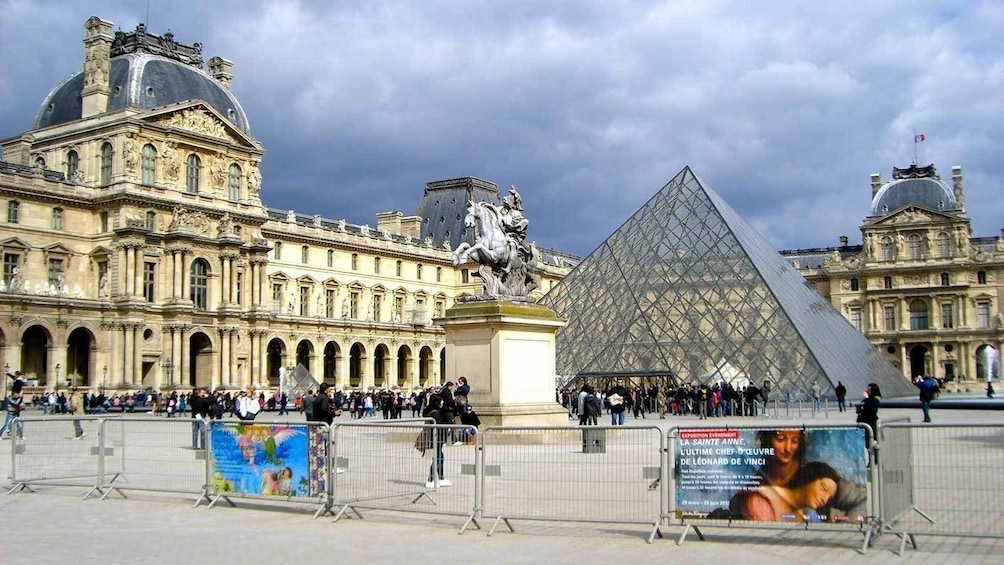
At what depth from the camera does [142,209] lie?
4716cm

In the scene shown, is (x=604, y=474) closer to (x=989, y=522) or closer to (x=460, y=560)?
(x=460, y=560)

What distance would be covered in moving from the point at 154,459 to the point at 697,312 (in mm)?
26012

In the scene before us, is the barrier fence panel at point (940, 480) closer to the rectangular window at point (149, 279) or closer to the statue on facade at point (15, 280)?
the statue on facade at point (15, 280)

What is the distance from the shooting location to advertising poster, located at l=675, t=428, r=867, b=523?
8.09 m

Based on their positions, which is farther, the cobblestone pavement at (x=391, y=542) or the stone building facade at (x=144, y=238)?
the stone building facade at (x=144, y=238)

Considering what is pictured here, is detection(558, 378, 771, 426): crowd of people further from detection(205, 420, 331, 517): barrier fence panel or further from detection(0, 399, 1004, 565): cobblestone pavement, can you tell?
detection(0, 399, 1004, 565): cobblestone pavement

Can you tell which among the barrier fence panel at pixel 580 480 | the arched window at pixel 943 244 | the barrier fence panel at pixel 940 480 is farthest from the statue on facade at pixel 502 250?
the arched window at pixel 943 244

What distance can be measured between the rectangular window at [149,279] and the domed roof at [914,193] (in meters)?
A: 56.4

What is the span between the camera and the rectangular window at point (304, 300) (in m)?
61.0

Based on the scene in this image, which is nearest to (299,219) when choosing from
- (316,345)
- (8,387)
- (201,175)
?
(316,345)

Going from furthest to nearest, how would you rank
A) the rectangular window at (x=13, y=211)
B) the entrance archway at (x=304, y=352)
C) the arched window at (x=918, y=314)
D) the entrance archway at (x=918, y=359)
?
the entrance archway at (x=918, y=359) < the arched window at (x=918, y=314) < the entrance archway at (x=304, y=352) < the rectangular window at (x=13, y=211)

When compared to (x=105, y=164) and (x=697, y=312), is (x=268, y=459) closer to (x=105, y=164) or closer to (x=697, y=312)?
(x=697, y=312)

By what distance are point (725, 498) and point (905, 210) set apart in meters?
76.2

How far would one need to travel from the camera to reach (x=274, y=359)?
60219 mm
